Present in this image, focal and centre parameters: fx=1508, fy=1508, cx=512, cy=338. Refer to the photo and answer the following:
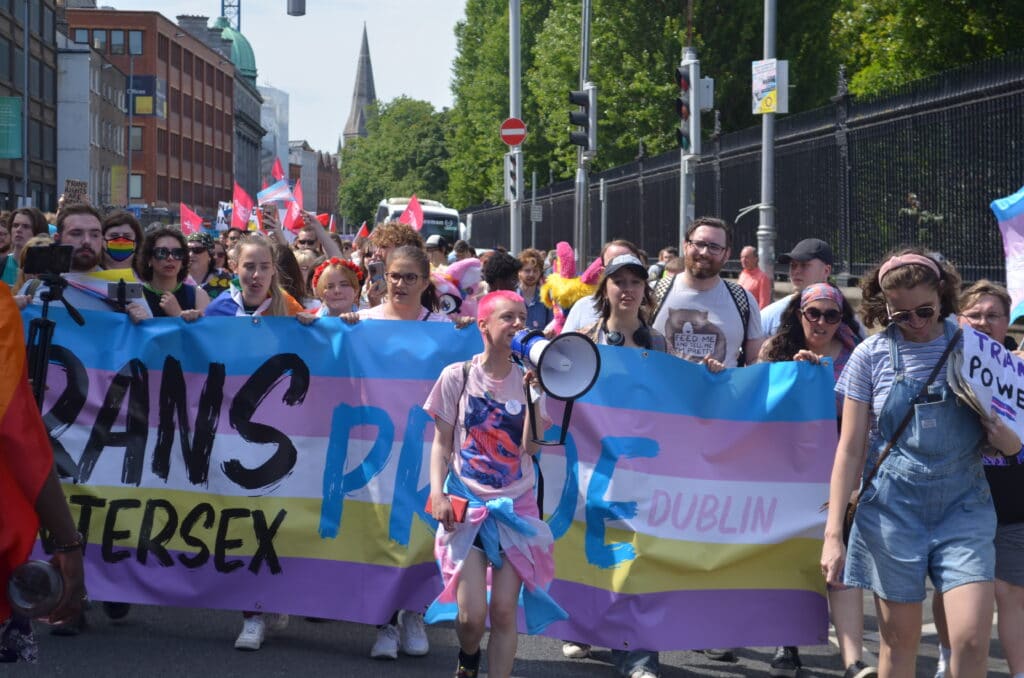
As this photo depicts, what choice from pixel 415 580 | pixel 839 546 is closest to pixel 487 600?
pixel 415 580

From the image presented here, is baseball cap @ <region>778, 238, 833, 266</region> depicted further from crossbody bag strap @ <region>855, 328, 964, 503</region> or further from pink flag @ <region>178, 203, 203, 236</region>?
pink flag @ <region>178, 203, 203, 236</region>

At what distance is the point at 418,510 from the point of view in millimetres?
6699

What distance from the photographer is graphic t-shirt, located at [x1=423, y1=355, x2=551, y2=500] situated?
5.52 meters

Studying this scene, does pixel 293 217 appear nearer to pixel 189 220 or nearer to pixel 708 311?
pixel 708 311

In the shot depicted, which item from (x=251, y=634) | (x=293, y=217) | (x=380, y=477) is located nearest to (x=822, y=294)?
(x=380, y=477)

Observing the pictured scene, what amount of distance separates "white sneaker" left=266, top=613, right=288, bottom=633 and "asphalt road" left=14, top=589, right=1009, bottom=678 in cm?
4

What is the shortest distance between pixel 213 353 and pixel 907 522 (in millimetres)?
3450

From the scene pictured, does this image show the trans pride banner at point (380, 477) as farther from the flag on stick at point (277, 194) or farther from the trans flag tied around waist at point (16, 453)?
the flag on stick at point (277, 194)

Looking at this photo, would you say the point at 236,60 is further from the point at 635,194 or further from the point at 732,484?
the point at 732,484

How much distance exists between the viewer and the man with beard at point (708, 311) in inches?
278

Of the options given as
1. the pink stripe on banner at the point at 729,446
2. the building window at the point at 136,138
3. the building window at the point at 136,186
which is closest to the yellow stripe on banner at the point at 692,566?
the pink stripe on banner at the point at 729,446

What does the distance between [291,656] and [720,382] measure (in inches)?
86.3

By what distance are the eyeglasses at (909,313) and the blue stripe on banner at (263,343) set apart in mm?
2398

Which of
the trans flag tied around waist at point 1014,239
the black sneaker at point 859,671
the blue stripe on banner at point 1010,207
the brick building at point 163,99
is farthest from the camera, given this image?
the brick building at point 163,99
